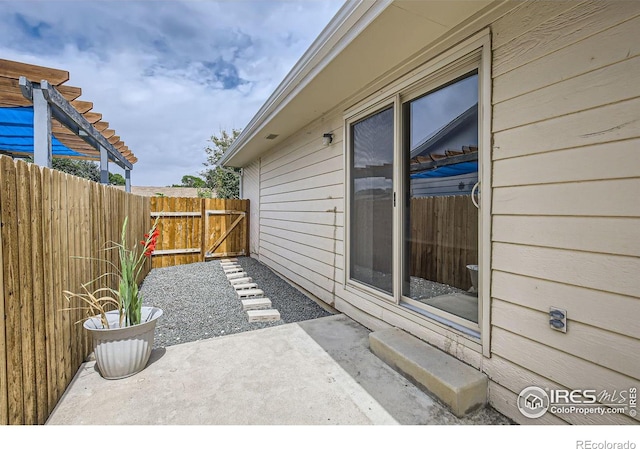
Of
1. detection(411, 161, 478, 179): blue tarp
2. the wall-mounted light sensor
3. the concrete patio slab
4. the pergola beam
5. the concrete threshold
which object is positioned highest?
the pergola beam

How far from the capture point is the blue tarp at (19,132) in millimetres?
4367

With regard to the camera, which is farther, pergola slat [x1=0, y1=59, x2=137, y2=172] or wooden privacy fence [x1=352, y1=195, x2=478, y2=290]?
pergola slat [x1=0, y1=59, x2=137, y2=172]

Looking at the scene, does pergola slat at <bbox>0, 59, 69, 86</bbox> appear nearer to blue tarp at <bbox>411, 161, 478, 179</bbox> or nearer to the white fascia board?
the white fascia board

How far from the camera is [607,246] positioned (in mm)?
1410

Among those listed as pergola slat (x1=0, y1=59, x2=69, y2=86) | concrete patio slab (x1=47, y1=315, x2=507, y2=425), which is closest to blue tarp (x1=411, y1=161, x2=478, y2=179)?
concrete patio slab (x1=47, y1=315, x2=507, y2=425)

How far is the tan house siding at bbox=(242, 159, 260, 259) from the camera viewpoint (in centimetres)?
766

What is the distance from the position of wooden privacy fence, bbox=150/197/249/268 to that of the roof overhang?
462 centimetres

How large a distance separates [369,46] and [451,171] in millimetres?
1150

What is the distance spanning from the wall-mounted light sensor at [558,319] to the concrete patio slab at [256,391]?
0.64 meters

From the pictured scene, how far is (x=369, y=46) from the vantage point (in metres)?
2.37

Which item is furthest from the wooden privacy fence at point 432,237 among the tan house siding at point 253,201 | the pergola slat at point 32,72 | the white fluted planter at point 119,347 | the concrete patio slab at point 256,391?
the tan house siding at point 253,201
